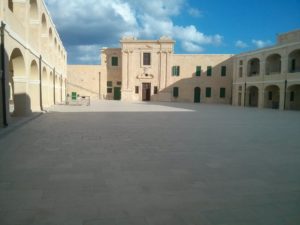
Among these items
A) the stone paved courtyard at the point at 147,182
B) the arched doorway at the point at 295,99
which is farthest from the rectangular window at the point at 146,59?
the stone paved courtyard at the point at 147,182

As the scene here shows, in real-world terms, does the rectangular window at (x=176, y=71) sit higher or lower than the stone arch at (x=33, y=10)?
lower

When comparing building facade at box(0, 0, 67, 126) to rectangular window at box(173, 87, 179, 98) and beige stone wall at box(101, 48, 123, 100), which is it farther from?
rectangular window at box(173, 87, 179, 98)

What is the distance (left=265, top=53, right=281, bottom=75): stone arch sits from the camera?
27562 millimetres

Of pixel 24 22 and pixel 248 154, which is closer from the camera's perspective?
pixel 248 154

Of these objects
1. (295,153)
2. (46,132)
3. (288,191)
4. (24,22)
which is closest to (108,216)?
(288,191)

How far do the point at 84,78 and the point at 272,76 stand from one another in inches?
1112

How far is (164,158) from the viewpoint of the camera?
552 centimetres

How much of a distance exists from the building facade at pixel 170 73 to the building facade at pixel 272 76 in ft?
17.9

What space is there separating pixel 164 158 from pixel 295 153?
3.54 metres

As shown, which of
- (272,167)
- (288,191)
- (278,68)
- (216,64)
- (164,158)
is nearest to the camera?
(288,191)

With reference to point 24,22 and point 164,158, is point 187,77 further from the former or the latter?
point 164,158

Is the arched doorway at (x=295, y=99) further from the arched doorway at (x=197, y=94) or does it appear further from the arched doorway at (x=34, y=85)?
the arched doorway at (x=34, y=85)

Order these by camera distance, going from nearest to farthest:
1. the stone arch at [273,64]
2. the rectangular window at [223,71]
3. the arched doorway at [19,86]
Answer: the arched doorway at [19,86] → the stone arch at [273,64] → the rectangular window at [223,71]

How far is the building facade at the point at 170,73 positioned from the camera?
3734 centimetres
